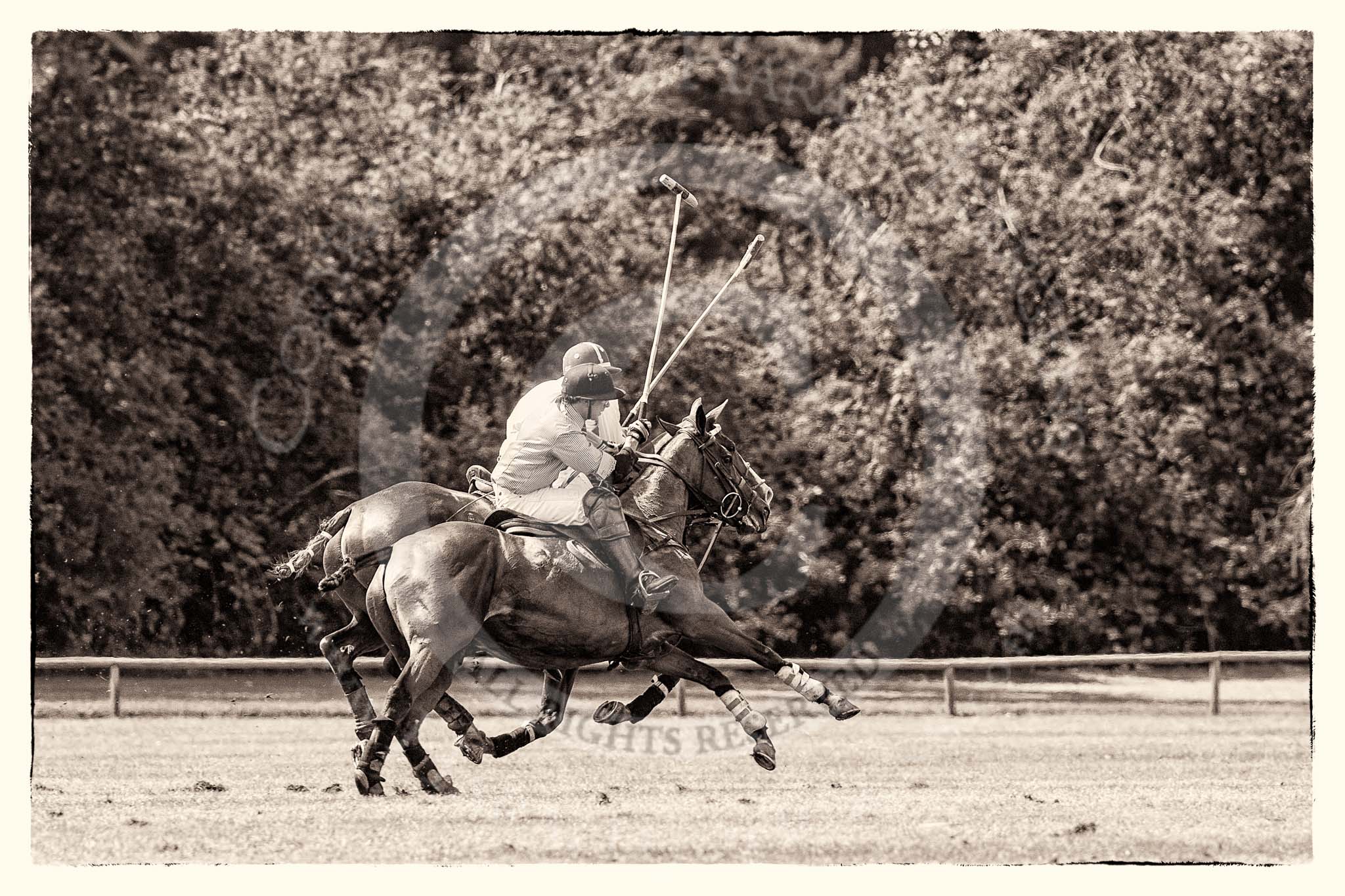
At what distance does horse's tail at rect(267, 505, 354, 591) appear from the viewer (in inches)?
482

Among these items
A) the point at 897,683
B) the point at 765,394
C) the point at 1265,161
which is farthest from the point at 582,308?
the point at 1265,161

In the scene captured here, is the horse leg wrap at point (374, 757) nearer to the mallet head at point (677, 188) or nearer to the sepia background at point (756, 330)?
the mallet head at point (677, 188)

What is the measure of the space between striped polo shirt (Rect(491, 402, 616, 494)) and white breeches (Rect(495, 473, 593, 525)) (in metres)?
0.06

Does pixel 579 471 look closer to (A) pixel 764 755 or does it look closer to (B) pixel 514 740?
(B) pixel 514 740

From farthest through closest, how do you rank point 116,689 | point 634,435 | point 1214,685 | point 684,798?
point 1214,685
point 116,689
point 684,798
point 634,435

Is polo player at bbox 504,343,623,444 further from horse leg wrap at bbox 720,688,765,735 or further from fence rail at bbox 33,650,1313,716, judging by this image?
fence rail at bbox 33,650,1313,716

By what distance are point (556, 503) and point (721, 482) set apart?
1.19m

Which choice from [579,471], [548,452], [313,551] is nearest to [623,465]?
[579,471]

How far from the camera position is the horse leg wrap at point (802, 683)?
35.0 ft

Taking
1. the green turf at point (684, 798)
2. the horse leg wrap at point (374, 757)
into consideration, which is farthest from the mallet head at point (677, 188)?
the green turf at point (684, 798)

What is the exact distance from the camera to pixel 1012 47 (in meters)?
23.8

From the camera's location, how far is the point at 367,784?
420 inches

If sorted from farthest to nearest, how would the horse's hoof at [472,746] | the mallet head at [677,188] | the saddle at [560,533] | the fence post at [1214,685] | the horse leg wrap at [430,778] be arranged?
the fence post at [1214,685]
the mallet head at [677,188]
the horse's hoof at [472,746]
the horse leg wrap at [430,778]
the saddle at [560,533]

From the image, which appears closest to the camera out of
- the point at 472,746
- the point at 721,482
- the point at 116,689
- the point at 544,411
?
the point at 544,411
